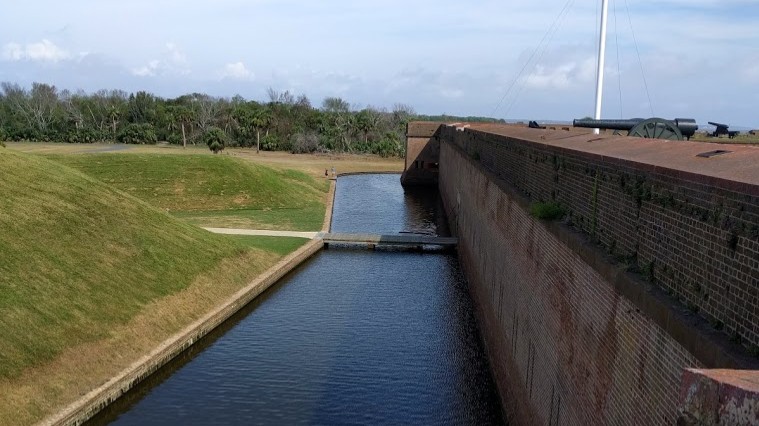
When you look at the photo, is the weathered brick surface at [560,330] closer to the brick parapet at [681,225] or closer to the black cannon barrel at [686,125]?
the brick parapet at [681,225]

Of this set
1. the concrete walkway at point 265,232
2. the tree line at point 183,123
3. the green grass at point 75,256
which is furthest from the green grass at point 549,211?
the tree line at point 183,123

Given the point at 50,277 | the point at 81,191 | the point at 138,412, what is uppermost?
the point at 81,191

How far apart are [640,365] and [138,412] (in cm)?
1147

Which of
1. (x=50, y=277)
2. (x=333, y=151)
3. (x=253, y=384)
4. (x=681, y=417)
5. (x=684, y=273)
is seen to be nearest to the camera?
Answer: (x=681, y=417)

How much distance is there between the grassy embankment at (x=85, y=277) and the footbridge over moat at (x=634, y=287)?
9.38m

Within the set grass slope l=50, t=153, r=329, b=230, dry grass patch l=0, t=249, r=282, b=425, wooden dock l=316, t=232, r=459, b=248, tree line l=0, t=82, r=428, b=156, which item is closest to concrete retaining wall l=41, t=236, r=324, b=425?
dry grass patch l=0, t=249, r=282, b=425

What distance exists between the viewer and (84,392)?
14.3 metres

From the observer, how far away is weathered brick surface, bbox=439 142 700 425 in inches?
246

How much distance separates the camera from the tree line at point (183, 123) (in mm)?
87625

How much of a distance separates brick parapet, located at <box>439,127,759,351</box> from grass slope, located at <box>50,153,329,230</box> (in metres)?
27.9

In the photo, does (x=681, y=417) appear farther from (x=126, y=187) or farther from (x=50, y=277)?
(x=126, y=187)

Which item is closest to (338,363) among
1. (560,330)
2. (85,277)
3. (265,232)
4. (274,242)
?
(85,277)

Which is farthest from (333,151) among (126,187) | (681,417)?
(681,417)

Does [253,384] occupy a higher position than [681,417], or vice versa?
[681,417]
